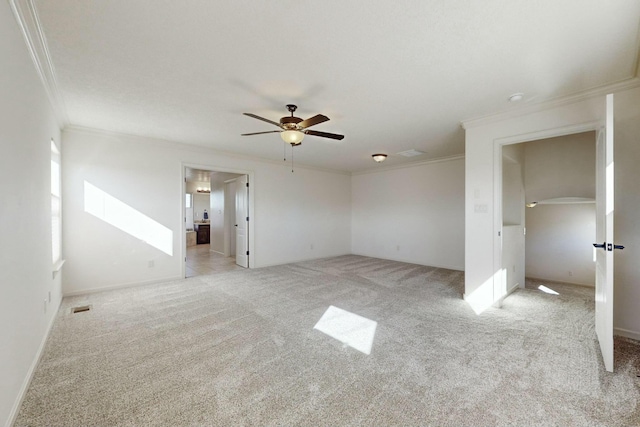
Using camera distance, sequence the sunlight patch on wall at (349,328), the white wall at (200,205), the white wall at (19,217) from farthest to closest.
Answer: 1. the white wall at (200,205)
2. the sunlight patch on wall at (349,328)
3. the white wall at (19,217)

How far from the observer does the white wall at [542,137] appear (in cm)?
259

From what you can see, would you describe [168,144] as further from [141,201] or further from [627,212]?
[627,212]

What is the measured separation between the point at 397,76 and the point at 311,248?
5.22 meters

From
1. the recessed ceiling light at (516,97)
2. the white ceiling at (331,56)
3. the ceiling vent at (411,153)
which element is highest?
the white ceiling at (331,56)

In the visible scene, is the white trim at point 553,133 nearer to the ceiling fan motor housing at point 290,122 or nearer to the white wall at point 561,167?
the white wall at point 561,167

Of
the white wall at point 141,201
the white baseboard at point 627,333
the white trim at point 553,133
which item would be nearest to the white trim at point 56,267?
the white wall at point 141,201

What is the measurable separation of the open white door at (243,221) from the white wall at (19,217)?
11.8 ft

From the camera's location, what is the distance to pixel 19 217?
1811mm

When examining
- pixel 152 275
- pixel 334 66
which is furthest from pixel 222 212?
pixel 334 66

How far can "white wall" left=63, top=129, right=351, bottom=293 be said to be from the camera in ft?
13.3

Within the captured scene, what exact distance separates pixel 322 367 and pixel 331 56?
251 centimetres

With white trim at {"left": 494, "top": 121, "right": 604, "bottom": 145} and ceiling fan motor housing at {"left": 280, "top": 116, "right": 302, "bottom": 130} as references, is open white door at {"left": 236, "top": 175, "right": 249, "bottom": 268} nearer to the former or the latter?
ceiling fan motor housing at {"left": 280, "top": 116, "right": 302, "bottom": 130}

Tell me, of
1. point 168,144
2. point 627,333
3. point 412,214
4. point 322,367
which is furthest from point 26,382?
point 412,214

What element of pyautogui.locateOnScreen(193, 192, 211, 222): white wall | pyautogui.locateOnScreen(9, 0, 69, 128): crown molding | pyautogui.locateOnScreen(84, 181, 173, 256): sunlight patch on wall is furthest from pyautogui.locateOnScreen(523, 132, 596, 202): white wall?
pyautogui.locateOnScreen(193, 192, 211, 222): white wall
